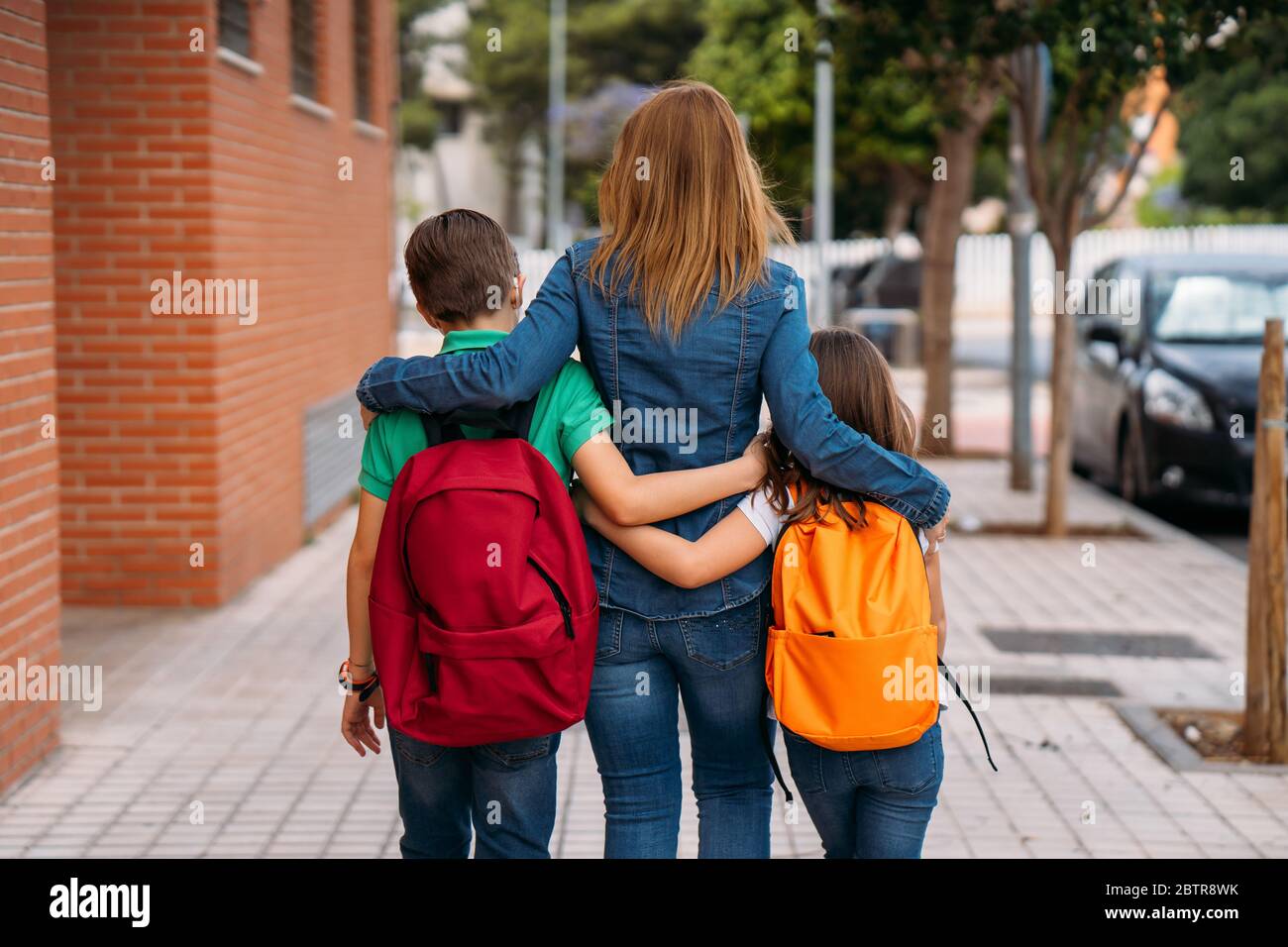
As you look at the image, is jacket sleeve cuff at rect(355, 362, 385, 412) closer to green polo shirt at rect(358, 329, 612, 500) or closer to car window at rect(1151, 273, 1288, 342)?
green polo shirt at rect(358, 329, 612, 500)

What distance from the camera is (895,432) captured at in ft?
10.6

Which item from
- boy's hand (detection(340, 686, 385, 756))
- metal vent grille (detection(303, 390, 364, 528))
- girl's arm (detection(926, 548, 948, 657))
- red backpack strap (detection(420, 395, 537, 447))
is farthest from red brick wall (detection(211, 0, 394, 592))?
girl's arm (detection(926, 548, 948, 657))

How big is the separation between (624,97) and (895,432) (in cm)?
4863

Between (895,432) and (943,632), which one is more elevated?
(895,432)

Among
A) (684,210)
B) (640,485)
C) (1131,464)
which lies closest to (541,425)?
(640,485)

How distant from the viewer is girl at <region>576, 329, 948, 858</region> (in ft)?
10.0

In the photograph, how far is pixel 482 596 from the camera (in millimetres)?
2896

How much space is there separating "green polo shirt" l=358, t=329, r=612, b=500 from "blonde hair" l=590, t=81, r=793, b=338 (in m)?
0.18

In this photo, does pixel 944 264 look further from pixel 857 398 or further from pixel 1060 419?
pixel 857 398

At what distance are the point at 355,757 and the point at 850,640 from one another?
3130mm

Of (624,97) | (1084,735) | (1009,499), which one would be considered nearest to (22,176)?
(1084,735)

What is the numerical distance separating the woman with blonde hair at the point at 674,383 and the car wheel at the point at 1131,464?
8.77m
